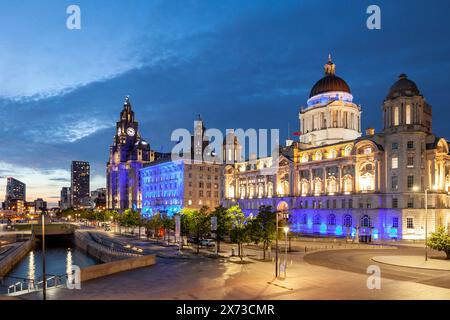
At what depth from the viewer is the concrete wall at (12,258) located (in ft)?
203

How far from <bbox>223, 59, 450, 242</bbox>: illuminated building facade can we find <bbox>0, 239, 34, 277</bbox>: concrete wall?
64150 mm

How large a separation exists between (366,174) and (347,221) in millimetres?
12057

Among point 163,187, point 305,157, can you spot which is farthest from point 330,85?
point 163,187

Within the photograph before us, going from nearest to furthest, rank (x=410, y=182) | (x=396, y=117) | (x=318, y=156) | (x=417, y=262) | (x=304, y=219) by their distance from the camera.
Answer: (x=417, y=262), (x=410, y=182), (x=396, y=117), (x=318, y=156), (x=304, y=219)

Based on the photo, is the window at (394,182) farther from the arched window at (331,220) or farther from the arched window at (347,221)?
the arched window at (331,220)

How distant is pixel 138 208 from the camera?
600 ft

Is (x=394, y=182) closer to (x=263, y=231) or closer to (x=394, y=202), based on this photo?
(x=394, y=202)

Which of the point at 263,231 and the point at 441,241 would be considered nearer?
the point at 441,241

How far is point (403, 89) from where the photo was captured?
8800 cm

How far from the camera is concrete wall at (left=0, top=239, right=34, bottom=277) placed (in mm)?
62022

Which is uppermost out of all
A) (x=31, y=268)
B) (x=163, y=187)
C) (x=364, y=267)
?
(x=163, y=187)

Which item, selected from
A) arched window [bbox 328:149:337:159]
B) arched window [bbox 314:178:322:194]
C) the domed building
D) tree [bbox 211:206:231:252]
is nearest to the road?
tree [bbox 211:206:231:252]

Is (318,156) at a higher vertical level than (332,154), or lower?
lower

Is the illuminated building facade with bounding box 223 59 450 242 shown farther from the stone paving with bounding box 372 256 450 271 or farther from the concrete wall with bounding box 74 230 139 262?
the concrete wall with bounding box 74 230 139 262
